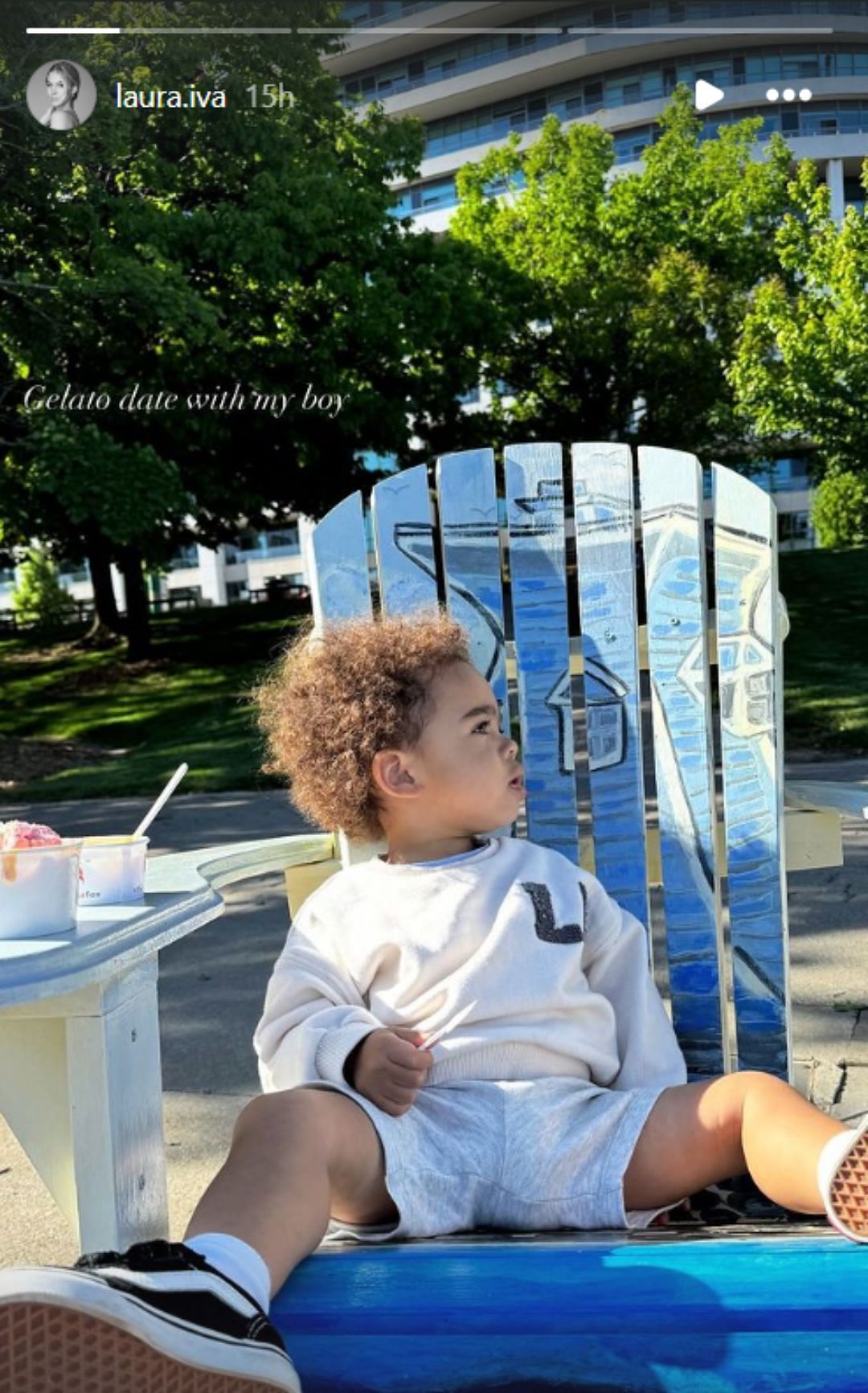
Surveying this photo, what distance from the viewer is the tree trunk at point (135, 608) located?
17.5 metres

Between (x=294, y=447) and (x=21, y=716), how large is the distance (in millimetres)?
4674

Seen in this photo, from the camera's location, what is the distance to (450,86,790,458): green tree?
20.8 meters

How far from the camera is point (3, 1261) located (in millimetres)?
2672

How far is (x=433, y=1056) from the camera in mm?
1918

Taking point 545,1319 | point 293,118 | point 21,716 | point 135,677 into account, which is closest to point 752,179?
point 293,118

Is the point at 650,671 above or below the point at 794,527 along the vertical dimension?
below

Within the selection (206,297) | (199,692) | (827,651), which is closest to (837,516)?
(827,651)

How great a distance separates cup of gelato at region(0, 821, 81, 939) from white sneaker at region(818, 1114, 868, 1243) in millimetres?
882

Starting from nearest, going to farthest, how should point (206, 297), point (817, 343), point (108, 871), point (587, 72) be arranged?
point (108, 871) → point (206, 297) → point (817, 343) → point (587, 72)

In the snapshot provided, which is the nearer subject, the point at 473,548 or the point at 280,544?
the point at 473,548

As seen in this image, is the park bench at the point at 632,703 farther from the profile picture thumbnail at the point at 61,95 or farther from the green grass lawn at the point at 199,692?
the profile picture thumbnail at the point at 61,95

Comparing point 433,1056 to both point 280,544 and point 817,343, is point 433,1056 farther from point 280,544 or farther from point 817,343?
point 280,544

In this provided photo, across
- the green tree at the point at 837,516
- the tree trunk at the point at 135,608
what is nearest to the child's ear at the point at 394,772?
the tree trunk at the point at 135,608

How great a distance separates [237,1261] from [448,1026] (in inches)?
23.1
